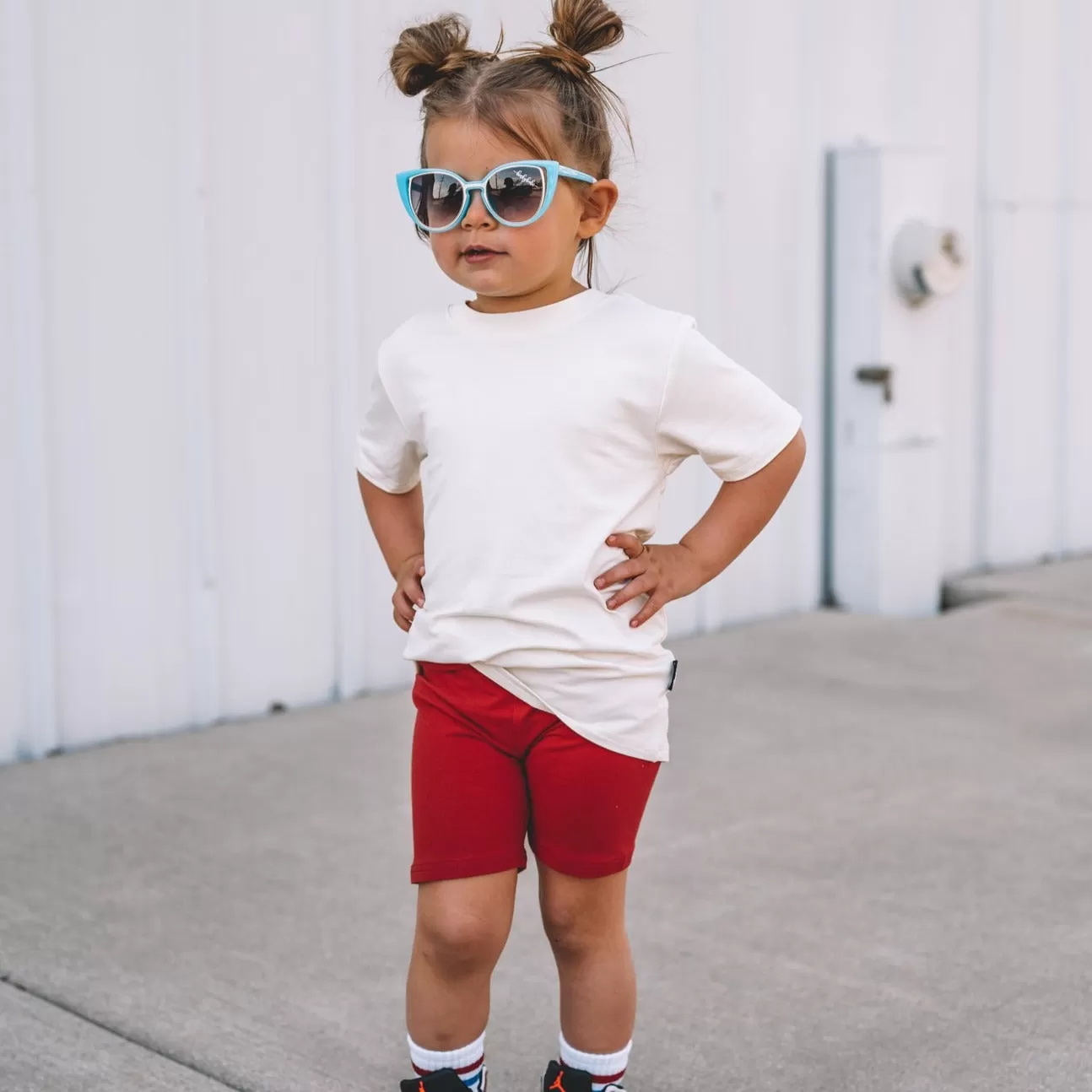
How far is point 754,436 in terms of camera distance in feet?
7.71

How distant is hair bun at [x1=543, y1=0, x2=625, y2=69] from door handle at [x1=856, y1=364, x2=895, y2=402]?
440 centimetres

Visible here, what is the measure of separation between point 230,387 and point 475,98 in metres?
2.72

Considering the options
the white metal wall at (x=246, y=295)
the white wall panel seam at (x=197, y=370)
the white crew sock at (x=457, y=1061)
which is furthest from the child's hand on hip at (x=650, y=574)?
the white wall panel seam at (x=197, y=370)

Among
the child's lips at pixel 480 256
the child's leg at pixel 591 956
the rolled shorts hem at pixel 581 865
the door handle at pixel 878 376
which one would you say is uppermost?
the child's lips at pixel 480 256

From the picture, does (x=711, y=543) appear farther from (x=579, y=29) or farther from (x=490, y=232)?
(x=579, y=29)

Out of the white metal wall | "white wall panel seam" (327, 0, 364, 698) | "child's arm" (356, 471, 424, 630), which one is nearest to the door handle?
the white metal wall

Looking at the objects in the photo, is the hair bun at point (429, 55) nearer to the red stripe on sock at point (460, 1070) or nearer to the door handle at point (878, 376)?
the red stripe on sock at point (460, 1070)

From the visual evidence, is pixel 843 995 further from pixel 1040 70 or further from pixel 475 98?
pixel 1040 70

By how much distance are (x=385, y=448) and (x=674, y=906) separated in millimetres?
1407

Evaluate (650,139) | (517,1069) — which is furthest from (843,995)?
(650,139)

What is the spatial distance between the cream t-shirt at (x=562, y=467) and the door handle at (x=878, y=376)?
436 centimetres

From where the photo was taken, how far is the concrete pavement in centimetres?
279

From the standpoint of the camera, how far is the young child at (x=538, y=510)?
2.25m

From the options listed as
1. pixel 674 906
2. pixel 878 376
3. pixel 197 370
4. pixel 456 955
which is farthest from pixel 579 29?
pixel 878 376
